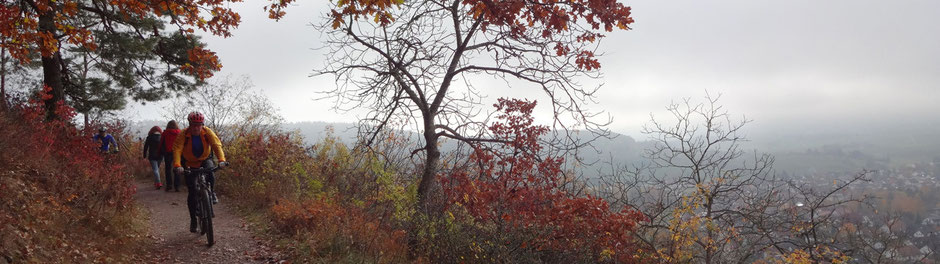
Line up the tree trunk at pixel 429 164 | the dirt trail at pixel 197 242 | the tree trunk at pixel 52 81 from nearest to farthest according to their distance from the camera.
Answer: the dirt trail at pixel 197 242
the tree trunk at pixel 429 164
the tree trunk at pixel 52 81

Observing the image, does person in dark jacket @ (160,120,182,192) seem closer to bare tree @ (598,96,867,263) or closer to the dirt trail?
the dirt trail

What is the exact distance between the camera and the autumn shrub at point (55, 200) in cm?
474

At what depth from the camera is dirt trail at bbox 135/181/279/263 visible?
19.3ft

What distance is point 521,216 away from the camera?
7.76 meters

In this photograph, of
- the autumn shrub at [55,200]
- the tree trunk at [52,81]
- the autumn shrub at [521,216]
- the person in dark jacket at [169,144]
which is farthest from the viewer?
the tree trunk at [52,81]

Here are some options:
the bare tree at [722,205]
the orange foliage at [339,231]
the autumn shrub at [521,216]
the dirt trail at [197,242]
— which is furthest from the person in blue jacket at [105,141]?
the bare tree at [722,205]

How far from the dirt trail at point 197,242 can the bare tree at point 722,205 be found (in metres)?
7.62

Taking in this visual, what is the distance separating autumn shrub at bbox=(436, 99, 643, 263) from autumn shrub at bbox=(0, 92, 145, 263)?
405 cm

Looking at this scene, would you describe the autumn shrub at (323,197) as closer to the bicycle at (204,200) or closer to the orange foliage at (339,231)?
the orange foliage at (339,231)

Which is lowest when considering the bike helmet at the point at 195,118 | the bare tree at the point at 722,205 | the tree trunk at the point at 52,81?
the bare tree at the point at 722,205

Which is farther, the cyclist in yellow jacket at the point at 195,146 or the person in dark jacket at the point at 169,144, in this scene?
the person in dark jacket at the point at 169,144

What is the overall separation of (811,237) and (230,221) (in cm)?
1381

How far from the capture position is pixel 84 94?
12.3 meters

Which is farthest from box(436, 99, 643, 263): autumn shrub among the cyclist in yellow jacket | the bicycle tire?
the cyclist in yellow jacket
